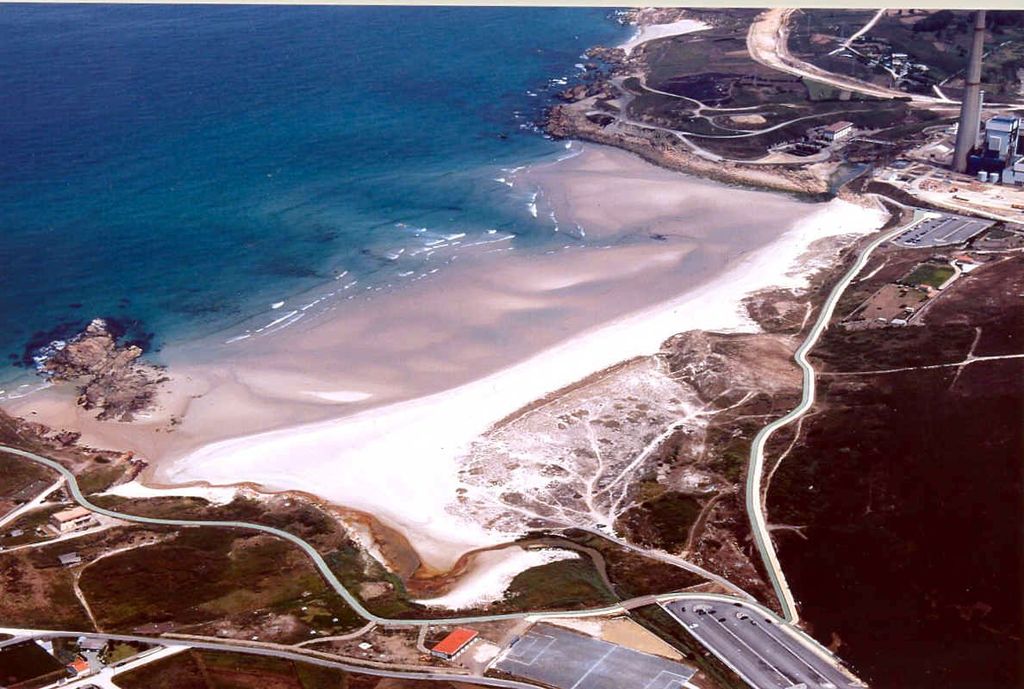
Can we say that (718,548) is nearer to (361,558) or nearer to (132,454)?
(361,558)

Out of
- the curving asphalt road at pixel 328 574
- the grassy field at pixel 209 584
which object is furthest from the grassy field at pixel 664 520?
the grassy field at pixel 209 584

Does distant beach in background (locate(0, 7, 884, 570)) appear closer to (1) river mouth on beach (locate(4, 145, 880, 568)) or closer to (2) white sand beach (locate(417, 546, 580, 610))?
(1) river mouth on beach (locate(4, 145, 880, 568))

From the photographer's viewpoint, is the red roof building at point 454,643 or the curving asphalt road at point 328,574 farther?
the curving asphalt road at point 328,574

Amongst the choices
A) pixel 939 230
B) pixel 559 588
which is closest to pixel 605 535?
pixel 559 588

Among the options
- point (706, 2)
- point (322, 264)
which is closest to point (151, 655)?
point (706, 2)

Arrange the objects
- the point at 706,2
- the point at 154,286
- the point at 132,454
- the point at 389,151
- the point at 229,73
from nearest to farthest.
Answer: the point at 706,2, the point at 132,454, the point at 154,286, the point at 389,151, the point at 229,73

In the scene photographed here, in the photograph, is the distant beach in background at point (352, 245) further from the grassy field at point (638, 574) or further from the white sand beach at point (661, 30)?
the grassy field at point (638, 574)
